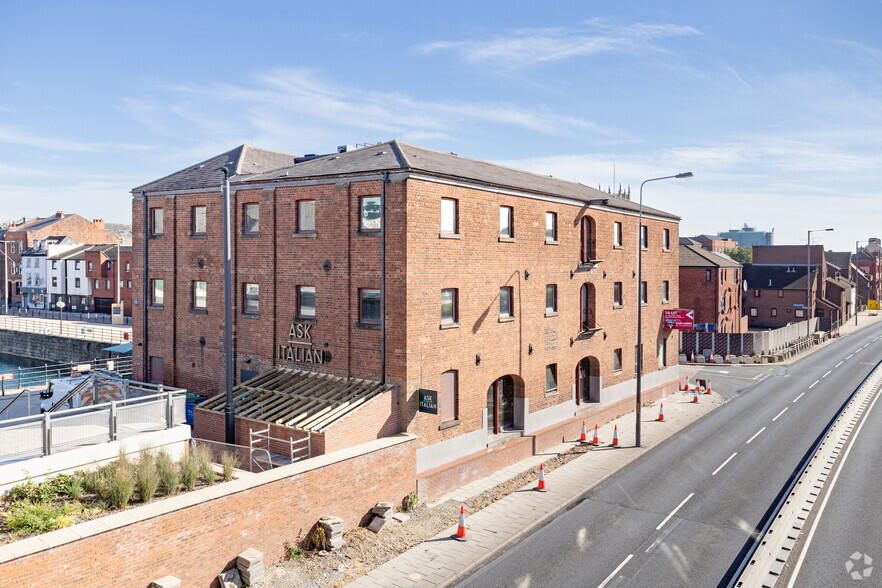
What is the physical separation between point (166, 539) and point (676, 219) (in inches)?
1438

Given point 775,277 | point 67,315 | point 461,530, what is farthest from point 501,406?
point 67,315

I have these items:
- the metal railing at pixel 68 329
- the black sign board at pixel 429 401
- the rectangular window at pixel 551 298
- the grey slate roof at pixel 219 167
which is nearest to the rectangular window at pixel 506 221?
the rectangular window at pixel 551 298

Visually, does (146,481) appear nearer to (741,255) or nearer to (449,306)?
(449,306)

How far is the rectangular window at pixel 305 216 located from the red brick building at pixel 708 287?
46485 millimetres

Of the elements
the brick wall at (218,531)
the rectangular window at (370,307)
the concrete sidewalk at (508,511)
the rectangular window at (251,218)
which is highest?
the rectangular window at (251,218)

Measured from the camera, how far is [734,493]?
69.5 ft

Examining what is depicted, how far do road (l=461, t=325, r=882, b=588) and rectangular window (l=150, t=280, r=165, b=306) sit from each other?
2138 centimetres

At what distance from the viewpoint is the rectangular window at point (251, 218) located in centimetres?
2561

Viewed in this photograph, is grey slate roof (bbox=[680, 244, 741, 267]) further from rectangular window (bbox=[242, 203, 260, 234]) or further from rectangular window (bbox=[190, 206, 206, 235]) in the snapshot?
rectangular window (bbox=[190, 206, 206, 235])

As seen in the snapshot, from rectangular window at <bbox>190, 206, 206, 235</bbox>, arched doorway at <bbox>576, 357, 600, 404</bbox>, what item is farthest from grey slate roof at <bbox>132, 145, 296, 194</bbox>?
arched doorway at <bbox>576, 357, 600, 404</bbox>

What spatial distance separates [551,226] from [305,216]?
460 inches

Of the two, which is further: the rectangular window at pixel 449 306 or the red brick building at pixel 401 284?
the rectangular window at pixel 449 306

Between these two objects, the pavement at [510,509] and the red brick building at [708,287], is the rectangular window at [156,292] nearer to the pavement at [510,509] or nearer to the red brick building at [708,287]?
the pavement at [510,509]

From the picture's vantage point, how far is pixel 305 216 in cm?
→ 2414
